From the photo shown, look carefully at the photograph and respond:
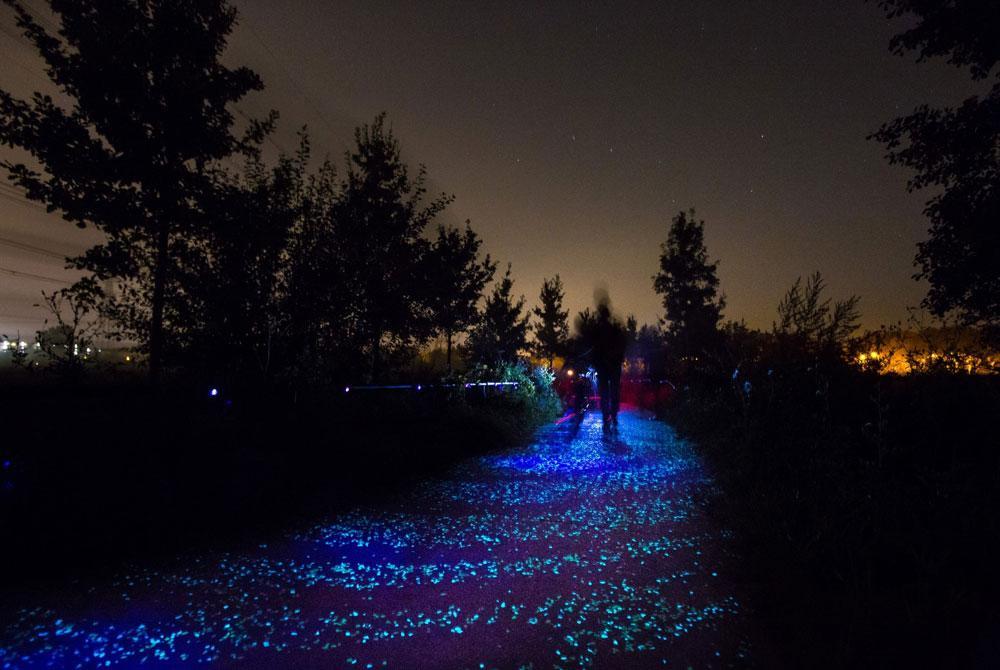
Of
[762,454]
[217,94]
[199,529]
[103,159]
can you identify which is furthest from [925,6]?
[103,159]

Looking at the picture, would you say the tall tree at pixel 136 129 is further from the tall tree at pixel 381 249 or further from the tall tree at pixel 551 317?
the tall tree at pixel 551 317

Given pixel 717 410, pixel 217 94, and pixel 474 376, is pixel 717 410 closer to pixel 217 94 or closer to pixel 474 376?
pixel 474 376

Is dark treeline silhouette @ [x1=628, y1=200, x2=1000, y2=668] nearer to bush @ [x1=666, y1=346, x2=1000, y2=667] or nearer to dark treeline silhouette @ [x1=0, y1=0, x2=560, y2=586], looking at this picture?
bush @ [x1=666, y1=346, x2=1000, y2=667]

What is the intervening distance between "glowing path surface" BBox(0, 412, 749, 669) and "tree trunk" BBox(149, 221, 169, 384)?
6946mm

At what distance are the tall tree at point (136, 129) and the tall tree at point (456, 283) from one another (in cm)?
902

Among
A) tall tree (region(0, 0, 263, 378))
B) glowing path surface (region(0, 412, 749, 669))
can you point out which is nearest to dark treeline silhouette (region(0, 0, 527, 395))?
tall tree (region(0, 0, 263, 378))

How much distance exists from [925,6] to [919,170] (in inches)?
134

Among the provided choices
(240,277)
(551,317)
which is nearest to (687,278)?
(551,317)

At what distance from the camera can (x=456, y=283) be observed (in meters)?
25.7

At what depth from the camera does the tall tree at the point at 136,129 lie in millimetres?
8375

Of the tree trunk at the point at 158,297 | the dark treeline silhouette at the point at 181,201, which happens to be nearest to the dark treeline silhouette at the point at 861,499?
the dark treeline silhouette at the point at 181,201

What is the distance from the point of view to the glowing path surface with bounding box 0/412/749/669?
2248mm

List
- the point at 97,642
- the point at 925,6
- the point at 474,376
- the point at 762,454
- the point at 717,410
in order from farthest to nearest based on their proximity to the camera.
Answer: the point at 474,376 → the point at 925,6 → the point at 717,410 → the point at 762,454 → the point at 97,642

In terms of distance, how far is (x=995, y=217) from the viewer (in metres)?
9.47
